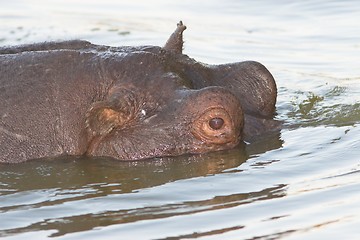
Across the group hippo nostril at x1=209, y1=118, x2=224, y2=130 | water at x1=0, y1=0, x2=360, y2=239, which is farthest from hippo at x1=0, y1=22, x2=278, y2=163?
water at x1=0, y1=0, x2=360, y2=239

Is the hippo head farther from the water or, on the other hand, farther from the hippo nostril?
the water

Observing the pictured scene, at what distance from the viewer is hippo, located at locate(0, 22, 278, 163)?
29.5 ft

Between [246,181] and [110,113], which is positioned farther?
[110,113]

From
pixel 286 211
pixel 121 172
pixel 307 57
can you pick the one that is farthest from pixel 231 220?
pixel 307 57

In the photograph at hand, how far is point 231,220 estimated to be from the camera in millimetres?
7297

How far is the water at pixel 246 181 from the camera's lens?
284 inches

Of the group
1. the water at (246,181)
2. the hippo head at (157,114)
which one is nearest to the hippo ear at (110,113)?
the hippo head at (157,114)

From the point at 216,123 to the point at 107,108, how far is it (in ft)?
2.67

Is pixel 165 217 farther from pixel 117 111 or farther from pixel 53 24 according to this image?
pixel 53 24

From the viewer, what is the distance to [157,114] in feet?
29.8

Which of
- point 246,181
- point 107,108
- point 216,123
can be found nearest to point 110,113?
point 107,108

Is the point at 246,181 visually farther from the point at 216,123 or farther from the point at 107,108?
the point at 107,108

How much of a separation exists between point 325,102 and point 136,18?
486cm

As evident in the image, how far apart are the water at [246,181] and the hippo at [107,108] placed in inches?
4.5
